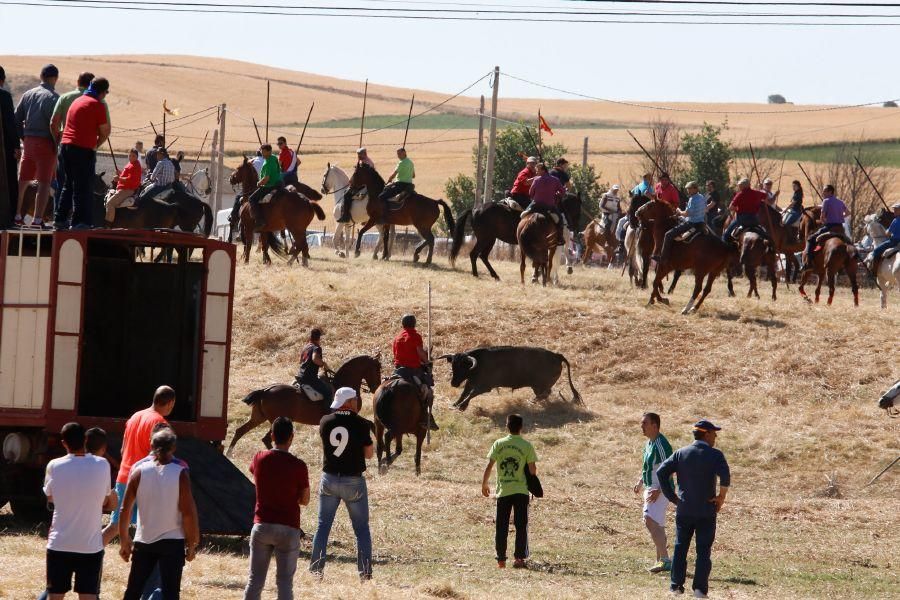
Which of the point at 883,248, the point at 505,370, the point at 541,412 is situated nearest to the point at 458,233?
the point at 883,248

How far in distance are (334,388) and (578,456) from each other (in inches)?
149

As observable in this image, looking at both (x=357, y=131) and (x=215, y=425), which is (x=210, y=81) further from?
(x=215, y=425)

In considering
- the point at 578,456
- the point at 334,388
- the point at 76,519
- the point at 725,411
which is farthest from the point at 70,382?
the point at 725,411

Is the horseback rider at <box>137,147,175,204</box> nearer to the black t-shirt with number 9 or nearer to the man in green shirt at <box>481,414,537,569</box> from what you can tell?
the man in green shirt at <box>481,414,537,569</box>

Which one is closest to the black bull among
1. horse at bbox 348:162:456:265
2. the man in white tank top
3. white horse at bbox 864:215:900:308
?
white horse at bbox 864:215:900:308

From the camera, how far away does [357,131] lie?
10444 cm

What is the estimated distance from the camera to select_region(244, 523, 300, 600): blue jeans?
35.8 ft

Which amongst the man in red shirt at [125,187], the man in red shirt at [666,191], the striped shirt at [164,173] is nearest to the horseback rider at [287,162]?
the striped shirt at [164,173]

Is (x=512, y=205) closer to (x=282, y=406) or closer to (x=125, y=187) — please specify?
(x=125, y=187)

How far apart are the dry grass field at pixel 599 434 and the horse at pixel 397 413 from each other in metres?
0.54

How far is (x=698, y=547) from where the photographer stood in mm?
13328

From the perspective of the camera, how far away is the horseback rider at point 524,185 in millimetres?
33188

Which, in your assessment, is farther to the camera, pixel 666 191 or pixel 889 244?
pixel 666 191

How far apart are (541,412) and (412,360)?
464cm
